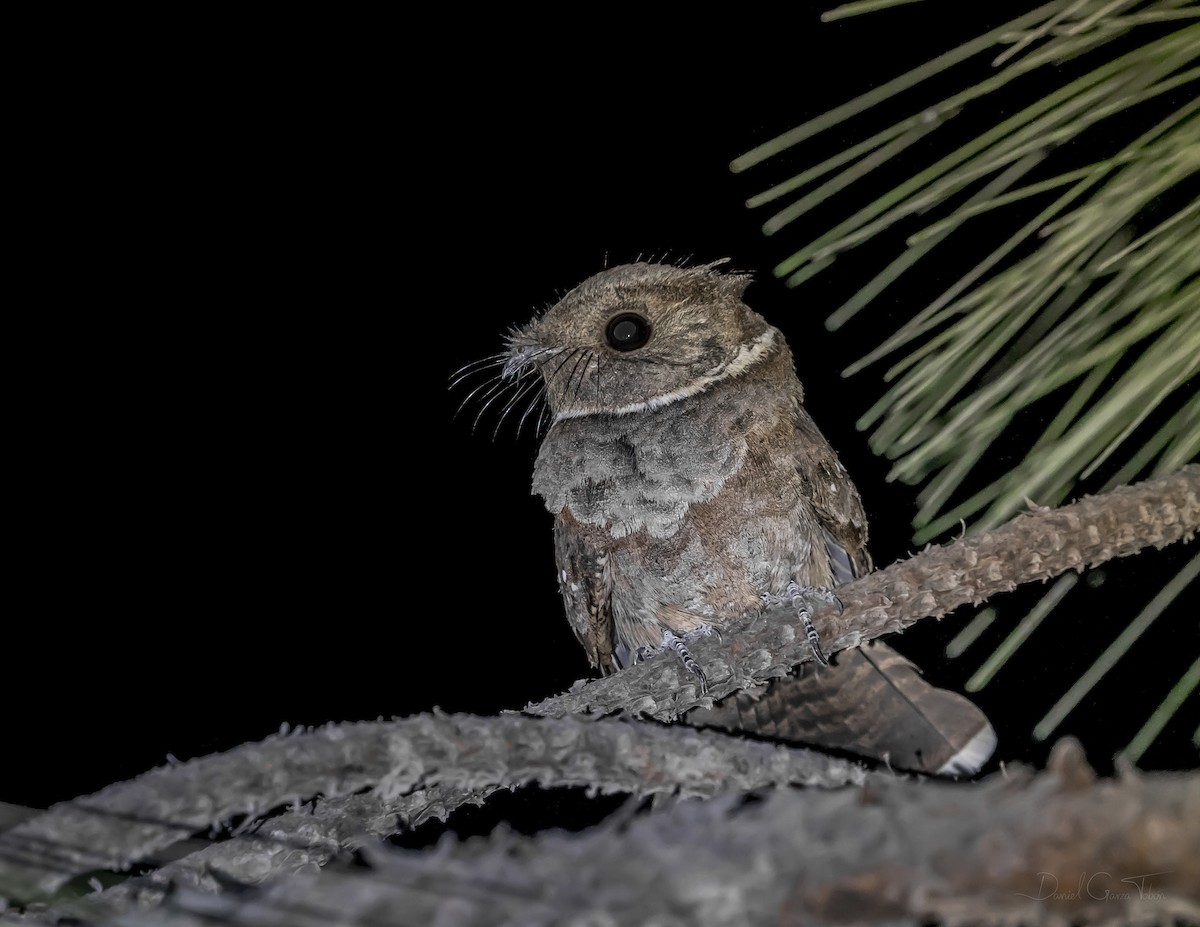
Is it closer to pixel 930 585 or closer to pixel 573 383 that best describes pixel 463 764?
pixel 930 585

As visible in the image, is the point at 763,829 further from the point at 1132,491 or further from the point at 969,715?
the point at 969,715

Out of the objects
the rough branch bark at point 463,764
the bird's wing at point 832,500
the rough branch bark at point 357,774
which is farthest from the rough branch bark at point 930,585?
the bird's wing at point 832,500

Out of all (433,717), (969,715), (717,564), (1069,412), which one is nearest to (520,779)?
(433,717)

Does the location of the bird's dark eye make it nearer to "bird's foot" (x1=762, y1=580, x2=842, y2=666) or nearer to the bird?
the bird

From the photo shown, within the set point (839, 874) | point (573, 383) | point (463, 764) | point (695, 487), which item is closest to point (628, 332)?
point (573, 383)

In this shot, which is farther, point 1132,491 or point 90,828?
point 1132,491

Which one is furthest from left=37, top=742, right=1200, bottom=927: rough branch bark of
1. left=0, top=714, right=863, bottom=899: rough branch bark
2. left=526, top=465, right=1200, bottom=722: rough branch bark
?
left=526, top=465, right=1200, bottom=722: rough branch bark

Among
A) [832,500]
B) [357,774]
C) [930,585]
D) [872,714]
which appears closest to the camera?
[357,774]
